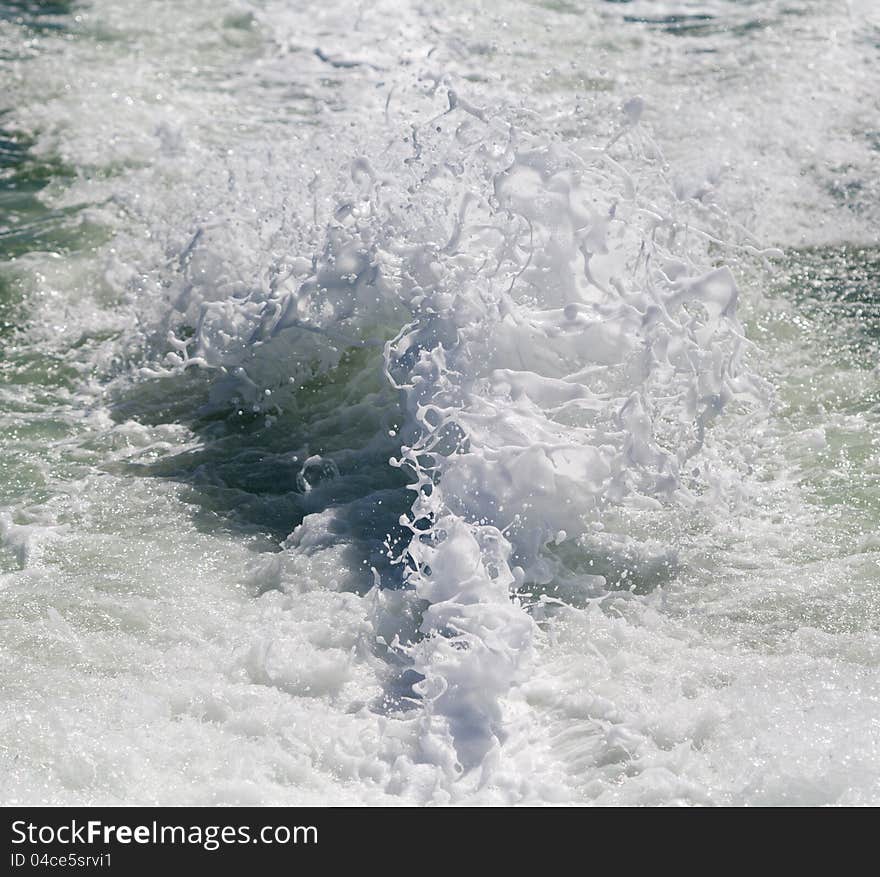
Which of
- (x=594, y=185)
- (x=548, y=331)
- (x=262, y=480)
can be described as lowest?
(x=262, y=480)

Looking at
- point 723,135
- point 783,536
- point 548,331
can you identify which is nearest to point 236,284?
point 548,331

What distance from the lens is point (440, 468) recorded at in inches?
200

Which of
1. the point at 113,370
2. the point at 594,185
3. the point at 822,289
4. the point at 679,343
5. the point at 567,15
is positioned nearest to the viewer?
the point at 679,343

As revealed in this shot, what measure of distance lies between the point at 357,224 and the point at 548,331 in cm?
116

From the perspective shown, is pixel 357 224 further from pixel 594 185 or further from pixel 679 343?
pixel 679 343

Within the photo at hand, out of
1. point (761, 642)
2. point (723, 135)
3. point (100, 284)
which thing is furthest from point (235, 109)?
point (761, 642)

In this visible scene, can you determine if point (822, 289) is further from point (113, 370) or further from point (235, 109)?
point (235, 109)

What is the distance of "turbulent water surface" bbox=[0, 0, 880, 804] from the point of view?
4082 millimetres

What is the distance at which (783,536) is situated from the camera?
16.7ft

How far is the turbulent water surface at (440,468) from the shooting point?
408 centimetres

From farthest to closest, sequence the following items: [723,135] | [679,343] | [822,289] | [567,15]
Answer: [567,15], [723,135], [822,289], [679,343]

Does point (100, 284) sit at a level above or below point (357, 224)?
below

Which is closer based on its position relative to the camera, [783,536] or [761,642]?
[761,642]

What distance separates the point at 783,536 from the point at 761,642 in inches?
26.8
